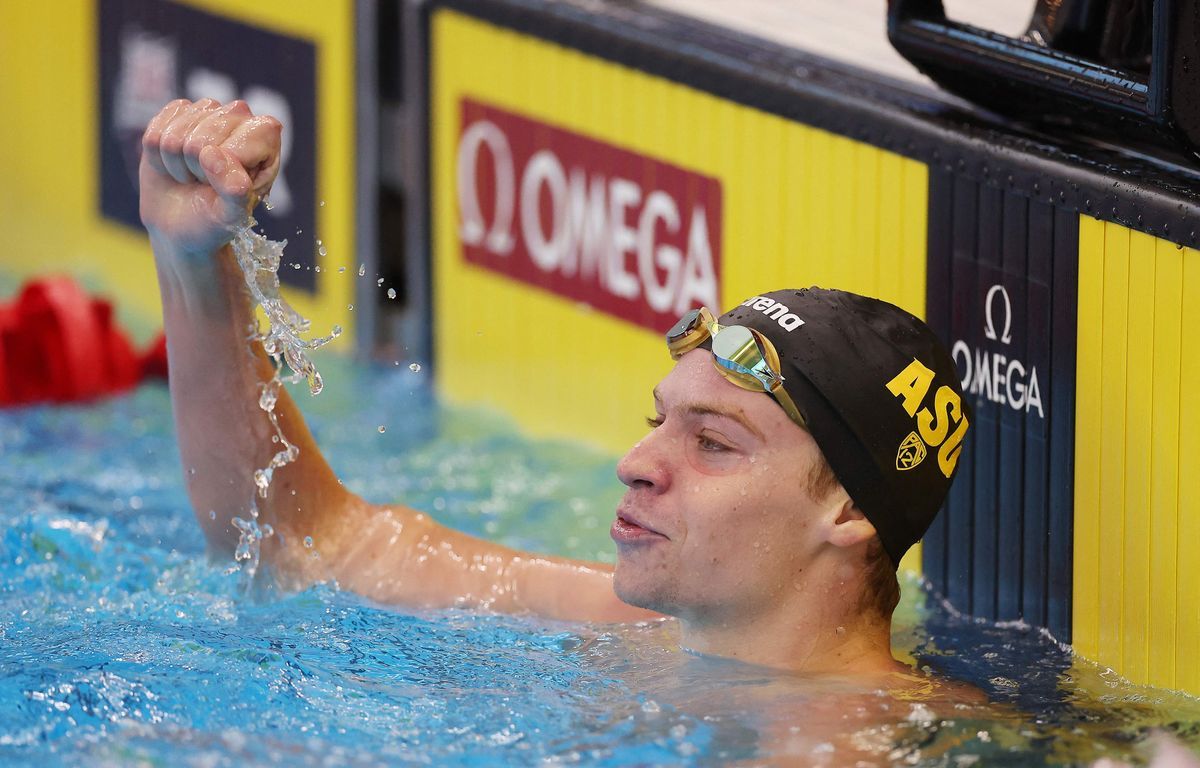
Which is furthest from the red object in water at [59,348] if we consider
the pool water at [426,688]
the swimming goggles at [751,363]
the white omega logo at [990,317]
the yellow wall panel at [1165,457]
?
the yellow wall panel at [1165,457]

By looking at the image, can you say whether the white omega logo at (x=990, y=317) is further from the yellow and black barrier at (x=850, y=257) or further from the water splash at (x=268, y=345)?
the water splash at (x=268, y=345)

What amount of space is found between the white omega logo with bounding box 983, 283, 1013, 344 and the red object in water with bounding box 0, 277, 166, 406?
2376mm

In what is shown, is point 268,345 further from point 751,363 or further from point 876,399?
point 876,399

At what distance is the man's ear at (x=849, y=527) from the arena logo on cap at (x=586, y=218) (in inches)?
51.5

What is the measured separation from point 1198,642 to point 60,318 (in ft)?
9.37

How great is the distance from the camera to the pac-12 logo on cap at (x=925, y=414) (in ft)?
8.19

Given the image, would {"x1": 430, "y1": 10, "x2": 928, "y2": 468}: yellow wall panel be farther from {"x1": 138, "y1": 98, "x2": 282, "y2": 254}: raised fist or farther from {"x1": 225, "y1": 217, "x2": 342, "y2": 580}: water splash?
{"x1": 138, "y1": 98, "x2": 282, "y2": 254}: raised fist

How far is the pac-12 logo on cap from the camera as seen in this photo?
2496mm

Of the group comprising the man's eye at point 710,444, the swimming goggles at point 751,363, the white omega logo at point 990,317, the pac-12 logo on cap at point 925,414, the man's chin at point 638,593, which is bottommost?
the man's chin at point 638,593

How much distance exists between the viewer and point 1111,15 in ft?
9.72

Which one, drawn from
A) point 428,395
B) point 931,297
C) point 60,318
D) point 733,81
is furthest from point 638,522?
point 60,318

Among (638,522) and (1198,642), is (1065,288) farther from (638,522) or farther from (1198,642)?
(638,522)

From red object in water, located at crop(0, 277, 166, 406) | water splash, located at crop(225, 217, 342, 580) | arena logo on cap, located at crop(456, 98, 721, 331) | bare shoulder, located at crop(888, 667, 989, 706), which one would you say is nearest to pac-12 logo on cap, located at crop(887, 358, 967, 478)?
bare shoulder, located at crop(888, 667, 989, 706)

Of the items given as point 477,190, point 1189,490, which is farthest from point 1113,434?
point 477,190
